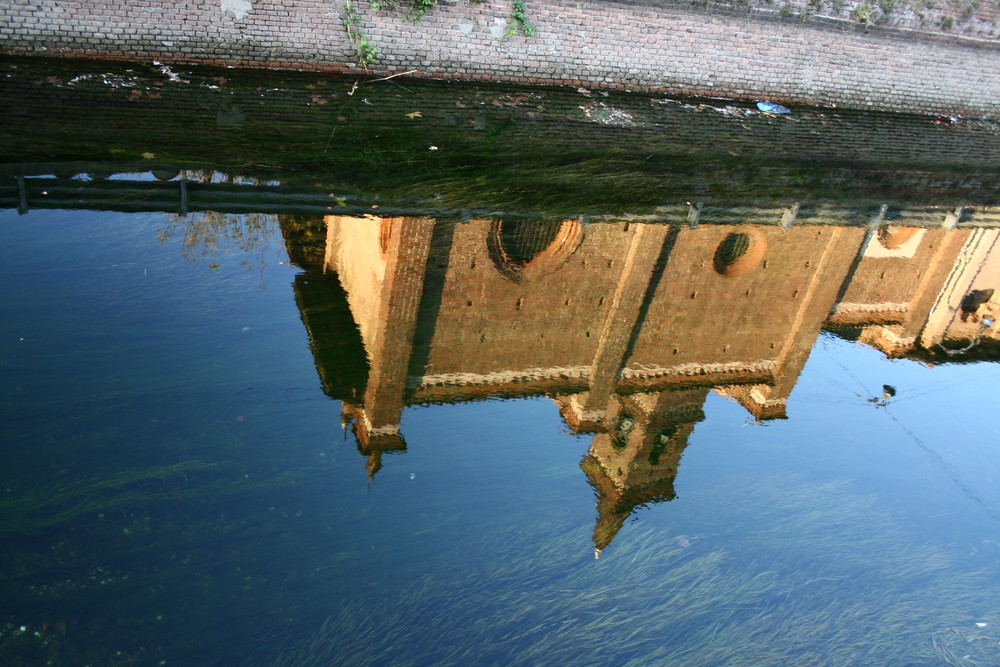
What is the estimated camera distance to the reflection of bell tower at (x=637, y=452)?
5.58 meters

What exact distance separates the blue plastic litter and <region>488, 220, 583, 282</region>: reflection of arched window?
343 inches

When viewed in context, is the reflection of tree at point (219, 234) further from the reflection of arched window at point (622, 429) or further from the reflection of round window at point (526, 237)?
the reflection of arched window at point (622, 429)

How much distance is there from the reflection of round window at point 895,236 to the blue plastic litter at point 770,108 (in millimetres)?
5121

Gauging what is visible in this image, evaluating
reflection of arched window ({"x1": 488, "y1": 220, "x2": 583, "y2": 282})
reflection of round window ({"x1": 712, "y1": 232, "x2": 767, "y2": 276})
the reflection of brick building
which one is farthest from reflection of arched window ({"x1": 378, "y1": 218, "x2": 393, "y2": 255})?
the reflection of brick building

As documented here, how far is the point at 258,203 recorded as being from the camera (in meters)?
7.81

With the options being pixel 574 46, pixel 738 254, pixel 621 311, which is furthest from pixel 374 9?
pixel 738 254

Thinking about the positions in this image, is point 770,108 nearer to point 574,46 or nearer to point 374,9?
point 574,46

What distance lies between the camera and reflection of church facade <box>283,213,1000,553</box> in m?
6.89

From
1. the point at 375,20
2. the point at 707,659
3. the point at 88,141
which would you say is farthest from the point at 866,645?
the point at 375,20

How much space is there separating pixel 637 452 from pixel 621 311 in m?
3.76

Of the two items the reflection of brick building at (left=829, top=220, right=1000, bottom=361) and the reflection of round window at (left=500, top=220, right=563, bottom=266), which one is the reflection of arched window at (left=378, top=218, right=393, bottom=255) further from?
the reflection of brick building at (left=829, top=220, right=1000, bottom=361)

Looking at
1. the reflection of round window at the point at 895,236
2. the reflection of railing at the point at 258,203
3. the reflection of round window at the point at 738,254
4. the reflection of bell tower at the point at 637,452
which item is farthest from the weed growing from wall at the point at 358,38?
the reflection of round window at the point at 895,236

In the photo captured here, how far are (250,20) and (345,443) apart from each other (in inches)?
353

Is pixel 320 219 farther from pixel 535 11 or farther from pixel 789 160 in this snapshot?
pixel 789 160
